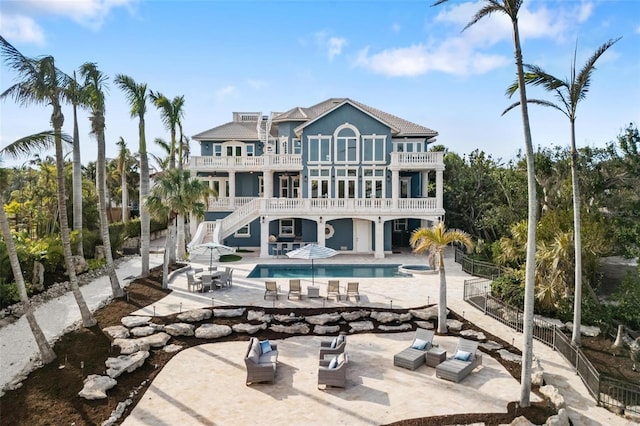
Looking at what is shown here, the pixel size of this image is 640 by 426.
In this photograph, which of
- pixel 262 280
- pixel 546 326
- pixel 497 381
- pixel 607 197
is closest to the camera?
pixel 497 381

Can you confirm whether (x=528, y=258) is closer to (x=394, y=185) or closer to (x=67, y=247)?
(x=67, y=247)

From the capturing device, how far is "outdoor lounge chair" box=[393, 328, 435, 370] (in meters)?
11.8

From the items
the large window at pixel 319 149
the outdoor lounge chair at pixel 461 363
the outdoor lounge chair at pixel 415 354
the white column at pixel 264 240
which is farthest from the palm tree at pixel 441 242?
the large window at pixel 319 149

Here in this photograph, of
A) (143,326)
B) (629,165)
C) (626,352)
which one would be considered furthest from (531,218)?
(629,165)

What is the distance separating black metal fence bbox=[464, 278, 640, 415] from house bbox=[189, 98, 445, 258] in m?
12.4

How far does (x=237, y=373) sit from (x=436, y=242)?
7.96 metres

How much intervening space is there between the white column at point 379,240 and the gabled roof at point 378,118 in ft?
25.9

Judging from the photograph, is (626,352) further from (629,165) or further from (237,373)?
(237,373)

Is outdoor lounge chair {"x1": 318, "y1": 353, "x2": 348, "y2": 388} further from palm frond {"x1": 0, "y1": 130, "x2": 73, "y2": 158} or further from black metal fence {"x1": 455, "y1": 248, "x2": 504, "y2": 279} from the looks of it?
black metal fence {"x1": 455, "y1": 248, "x2": 504, "y2": 279}

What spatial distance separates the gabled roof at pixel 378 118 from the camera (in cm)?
3225

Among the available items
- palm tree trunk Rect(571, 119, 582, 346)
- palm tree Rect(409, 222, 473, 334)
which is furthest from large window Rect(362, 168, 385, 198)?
palm tree trunk Rect(571, 119, 582, 346)

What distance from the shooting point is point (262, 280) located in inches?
904

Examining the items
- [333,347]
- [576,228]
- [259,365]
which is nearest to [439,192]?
[576,228]

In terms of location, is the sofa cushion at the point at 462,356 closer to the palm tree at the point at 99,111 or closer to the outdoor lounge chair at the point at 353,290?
the outdoor lounge chair at the point at 353,290
